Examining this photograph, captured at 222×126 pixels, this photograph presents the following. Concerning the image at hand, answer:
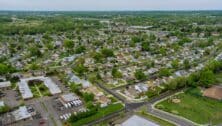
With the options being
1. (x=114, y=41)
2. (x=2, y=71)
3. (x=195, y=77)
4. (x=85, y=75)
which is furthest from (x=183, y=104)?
(x=114, y=41)

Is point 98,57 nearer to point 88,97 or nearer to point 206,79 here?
point 88,97

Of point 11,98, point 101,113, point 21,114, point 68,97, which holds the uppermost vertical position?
point 68,97

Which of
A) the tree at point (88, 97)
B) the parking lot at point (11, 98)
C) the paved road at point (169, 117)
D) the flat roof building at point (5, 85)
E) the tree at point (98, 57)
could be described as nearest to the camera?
the paved road at point (169, 117)

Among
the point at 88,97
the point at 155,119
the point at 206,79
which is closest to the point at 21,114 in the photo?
the point at 88,97

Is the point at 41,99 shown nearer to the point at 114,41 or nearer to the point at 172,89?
the point at 172,89

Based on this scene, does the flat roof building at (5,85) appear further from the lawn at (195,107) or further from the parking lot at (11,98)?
the lawn at (195,107)

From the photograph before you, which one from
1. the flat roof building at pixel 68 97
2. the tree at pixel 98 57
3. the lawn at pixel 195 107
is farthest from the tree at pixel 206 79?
the tree at pixel 98 57

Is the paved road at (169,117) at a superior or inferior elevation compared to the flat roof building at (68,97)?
inferior

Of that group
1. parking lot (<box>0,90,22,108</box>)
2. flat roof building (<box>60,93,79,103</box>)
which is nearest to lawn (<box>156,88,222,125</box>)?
flat roof building (<box>60,93,79,103</box>)
